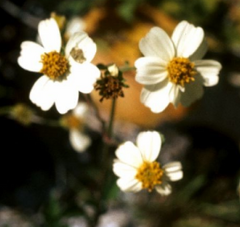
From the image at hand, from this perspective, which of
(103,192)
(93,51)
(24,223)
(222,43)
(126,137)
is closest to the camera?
(93,51)

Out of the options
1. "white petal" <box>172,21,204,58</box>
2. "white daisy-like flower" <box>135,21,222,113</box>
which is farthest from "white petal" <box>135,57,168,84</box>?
"white petal" <box>172,21,204,58</box>

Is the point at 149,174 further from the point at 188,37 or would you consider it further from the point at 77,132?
the point at 77,132

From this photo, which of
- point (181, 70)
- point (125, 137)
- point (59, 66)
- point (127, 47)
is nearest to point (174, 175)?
point (181, 70)

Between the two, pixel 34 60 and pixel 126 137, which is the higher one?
pixel 126 137

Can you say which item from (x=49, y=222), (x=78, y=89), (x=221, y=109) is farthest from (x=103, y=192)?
(x=221, y=109)

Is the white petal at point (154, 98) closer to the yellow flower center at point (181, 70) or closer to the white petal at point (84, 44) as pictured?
the yellow flower center at point (181, 70)

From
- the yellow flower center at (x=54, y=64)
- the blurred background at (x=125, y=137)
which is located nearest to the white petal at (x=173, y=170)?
→ the yellow flower center at (x=54, y=64)

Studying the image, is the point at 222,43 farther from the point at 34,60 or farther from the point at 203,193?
the point at 34,60

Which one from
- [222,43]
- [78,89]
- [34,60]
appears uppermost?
[222,43]
